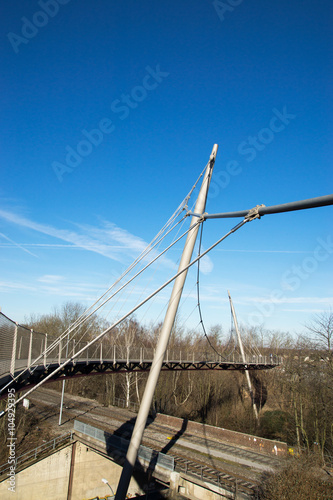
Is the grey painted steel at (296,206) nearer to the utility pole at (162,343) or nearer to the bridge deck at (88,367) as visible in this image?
the utility pole at (162,343)

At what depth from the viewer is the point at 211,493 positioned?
16953mm

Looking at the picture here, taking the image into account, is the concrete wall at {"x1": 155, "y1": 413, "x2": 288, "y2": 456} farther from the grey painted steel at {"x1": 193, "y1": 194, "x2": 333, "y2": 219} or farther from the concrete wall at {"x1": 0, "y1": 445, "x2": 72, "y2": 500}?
the grey painted steel at {"x1": 193, "y1": 194, "x2": 333, "y2": 219}

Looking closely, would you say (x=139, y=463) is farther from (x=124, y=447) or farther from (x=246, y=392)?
(x=246, y=392)

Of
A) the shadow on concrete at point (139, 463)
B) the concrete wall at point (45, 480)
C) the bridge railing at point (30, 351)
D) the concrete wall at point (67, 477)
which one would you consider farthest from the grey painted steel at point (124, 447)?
the bridge railing at point (30, 351)

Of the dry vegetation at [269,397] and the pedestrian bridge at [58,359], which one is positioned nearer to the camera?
the pedestrian bridge at [58,359]

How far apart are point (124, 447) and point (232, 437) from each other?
9.10 m

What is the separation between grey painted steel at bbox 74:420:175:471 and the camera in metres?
19.2

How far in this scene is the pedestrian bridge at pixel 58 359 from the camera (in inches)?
309

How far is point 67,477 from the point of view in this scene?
84.3 ft

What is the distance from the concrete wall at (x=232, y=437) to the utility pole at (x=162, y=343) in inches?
708

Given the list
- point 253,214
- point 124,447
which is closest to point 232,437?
point 124,447

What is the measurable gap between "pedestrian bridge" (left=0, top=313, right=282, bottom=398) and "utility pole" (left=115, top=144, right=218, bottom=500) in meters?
2.60

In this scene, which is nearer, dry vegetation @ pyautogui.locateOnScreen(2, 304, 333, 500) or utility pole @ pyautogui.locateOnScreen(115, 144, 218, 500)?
utility pole @ pyautogui.locateOnScreen(115, 144, 218, 500)

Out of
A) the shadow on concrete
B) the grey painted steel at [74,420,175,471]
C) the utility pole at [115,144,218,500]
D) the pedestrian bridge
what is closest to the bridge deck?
the pedestrian bridge
